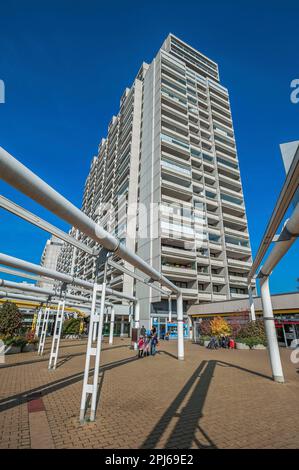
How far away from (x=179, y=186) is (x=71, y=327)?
1120 inches

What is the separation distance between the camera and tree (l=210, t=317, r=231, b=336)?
72.6 ft

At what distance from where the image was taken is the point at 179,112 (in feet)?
161

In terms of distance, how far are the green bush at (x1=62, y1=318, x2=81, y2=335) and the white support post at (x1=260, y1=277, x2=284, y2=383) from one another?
28024 millimetres

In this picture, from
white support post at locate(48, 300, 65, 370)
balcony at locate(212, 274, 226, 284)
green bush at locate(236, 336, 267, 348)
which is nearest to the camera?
white support post at locate(48, 300, 65, 370)

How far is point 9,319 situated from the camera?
1770 centimetres

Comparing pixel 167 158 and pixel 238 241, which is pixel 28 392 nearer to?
pixel 167 158

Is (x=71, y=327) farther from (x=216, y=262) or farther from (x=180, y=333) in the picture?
(x=216, y=262)

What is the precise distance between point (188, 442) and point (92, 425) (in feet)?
6.46

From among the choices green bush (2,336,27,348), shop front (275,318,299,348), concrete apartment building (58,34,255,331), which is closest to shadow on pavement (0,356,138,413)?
green bush (2,336,27,348)

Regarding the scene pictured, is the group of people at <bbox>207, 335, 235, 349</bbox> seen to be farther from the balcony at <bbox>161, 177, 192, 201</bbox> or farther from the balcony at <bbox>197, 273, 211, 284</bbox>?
the balcony at <bbox>161, 177, 192, 201</bbox>

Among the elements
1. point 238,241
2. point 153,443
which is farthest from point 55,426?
point 238,241

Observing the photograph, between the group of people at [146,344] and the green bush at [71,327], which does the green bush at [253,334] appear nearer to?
the group of people at [146,344]

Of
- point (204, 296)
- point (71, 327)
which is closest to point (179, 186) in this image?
point (204, 296)

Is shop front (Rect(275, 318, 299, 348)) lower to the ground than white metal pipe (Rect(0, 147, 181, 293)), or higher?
lower
